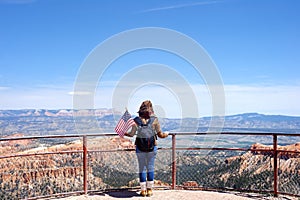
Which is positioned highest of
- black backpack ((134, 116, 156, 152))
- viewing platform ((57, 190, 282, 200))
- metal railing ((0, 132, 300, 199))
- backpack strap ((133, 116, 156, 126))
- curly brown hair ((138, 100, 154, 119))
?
curly brown hair ((138, 100, 154, 119))

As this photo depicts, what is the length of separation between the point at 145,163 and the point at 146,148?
36 centimetres

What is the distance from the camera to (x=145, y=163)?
26.7 feet

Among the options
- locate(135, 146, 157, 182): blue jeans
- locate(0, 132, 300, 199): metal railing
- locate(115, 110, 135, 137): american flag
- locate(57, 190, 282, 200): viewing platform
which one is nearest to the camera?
locate(115, 110, 135, 137): american flag

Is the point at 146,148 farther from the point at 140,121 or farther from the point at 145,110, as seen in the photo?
the point at 145,110

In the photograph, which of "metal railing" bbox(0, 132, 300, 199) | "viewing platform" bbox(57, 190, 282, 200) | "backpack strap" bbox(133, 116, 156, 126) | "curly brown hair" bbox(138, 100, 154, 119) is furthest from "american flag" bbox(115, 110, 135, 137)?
"viewing platform" bbox(57, 190, 282, 200)

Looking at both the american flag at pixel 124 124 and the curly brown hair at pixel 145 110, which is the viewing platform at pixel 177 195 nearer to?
the american flag at pixel 124 124

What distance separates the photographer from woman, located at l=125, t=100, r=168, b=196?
7828 millimetres

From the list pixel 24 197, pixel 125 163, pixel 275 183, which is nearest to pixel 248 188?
pixel 275 183

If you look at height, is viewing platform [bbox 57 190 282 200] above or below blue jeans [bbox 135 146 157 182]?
below

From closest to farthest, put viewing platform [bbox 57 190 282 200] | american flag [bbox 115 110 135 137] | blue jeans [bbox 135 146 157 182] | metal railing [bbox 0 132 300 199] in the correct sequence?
american flag [bbox 115 110 135 137], blue jeans [bbox 135 146 157 182], viewing platform [bbox 57 190 282 200], metal railing [bbox 0 132 300 199]

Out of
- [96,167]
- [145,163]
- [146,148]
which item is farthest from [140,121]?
[96,167]

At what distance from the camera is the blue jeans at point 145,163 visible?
318 inches

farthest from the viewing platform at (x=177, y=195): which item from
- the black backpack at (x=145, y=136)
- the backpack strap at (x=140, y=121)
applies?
the backpack strap at (x=140, y=121)

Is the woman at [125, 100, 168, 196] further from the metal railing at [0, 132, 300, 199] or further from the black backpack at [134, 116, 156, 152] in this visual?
the metal railing at [0, 132, 300, 199]
